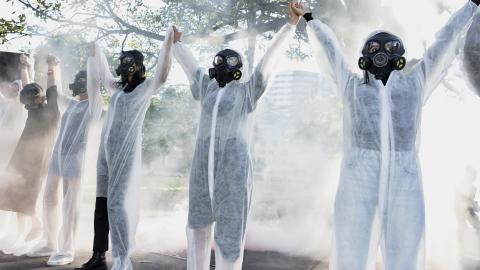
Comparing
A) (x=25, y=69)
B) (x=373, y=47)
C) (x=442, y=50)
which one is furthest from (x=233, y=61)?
(x=25, y=69)

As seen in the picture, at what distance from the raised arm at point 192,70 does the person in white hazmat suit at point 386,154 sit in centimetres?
111

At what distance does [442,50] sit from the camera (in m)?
2.96

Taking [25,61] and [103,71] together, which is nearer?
[103,71]

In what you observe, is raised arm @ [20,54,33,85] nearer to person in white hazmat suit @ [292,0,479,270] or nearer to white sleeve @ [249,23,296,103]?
white sleeve @ [249,23,296,103]

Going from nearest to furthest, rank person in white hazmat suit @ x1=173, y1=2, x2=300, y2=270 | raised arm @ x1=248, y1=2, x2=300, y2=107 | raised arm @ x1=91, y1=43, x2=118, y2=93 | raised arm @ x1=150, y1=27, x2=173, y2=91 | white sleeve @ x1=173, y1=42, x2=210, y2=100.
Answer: person in white hazmat suit @ x1=173, y1=2, x2=300, y2=270
raised arm @ x1=248, y1=2, x2=300, y2=107
white sleeve @ x1=173, y1=42, x2=210, y2=100
raised arm @ x1=150, y1=27, x2=173, y2=91
raised arm @ x1=91, y1=43, x2=118, y2=93

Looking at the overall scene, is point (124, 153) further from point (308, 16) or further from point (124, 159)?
point (308, 16)

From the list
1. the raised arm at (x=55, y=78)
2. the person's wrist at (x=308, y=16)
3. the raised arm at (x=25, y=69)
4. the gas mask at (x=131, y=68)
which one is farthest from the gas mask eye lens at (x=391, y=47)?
the raised arm at (x=25, y=69)

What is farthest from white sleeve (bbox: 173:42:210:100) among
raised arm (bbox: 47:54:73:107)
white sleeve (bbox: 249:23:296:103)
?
raised arm (bbox: 47:54:73:107)

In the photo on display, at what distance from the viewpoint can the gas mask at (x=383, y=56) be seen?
9.71ft

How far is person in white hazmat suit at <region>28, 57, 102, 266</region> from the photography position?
15.7 ft

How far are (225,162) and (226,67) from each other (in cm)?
67

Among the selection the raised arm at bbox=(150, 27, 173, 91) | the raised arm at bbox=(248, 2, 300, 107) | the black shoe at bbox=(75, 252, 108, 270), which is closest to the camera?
the raised arm at bbox=(248, 2, 300, 107)

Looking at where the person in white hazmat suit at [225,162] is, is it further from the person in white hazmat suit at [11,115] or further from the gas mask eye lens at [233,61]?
the person in white hazmat suit at [11,115]

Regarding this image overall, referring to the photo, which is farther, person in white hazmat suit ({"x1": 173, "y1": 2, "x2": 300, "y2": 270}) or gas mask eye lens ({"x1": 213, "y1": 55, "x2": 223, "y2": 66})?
gas mask eye lens ({"x1": 213, "y1": 55, "x2": 223, "y2": 66})
